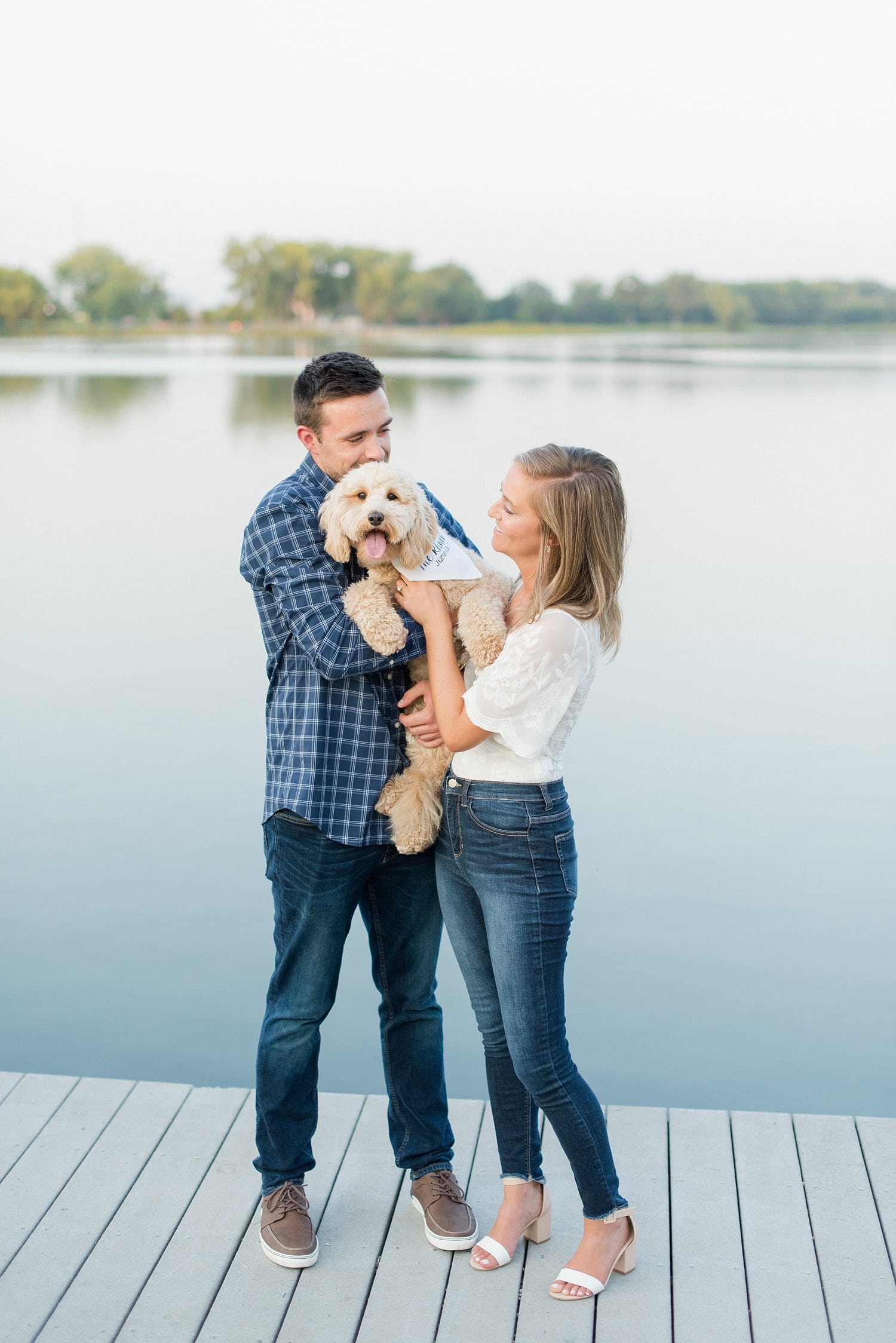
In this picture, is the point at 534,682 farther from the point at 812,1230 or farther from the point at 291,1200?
the point at 812,1230

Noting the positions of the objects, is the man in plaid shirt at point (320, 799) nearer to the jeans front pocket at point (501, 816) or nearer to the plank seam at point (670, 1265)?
the jeans front pocket at point (501, 816)

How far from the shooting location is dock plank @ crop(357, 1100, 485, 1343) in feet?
7.95

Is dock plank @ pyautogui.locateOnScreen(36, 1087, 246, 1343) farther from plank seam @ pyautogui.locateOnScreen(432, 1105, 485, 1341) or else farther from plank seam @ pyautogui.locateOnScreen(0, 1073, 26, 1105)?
plank seam @ pyautogui.locateOnScreen(432, 1105, 485, 1341)

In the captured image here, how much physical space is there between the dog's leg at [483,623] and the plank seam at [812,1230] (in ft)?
4.40

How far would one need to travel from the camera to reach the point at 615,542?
7.82 feet

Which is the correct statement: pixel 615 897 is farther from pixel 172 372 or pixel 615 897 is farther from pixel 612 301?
pixel 612 301

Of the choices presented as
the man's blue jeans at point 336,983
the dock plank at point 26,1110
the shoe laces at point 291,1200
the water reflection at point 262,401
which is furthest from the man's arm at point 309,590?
the water reflection at point 262,401

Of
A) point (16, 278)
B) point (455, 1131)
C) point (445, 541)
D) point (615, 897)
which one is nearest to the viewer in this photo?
point (445, 541)

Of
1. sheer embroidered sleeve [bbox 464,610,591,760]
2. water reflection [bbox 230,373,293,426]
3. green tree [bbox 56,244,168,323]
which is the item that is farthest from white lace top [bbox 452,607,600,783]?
green tree [bbox 56,244,168,323]

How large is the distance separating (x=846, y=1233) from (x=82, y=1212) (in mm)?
1571

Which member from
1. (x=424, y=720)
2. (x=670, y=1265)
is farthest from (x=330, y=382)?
(x=670, y=1265)

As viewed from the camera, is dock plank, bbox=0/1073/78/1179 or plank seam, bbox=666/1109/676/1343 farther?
dock plank, bbox=0/1073/78/1179

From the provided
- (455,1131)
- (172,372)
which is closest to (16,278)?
(172,372)

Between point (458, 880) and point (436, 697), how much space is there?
37 cm
